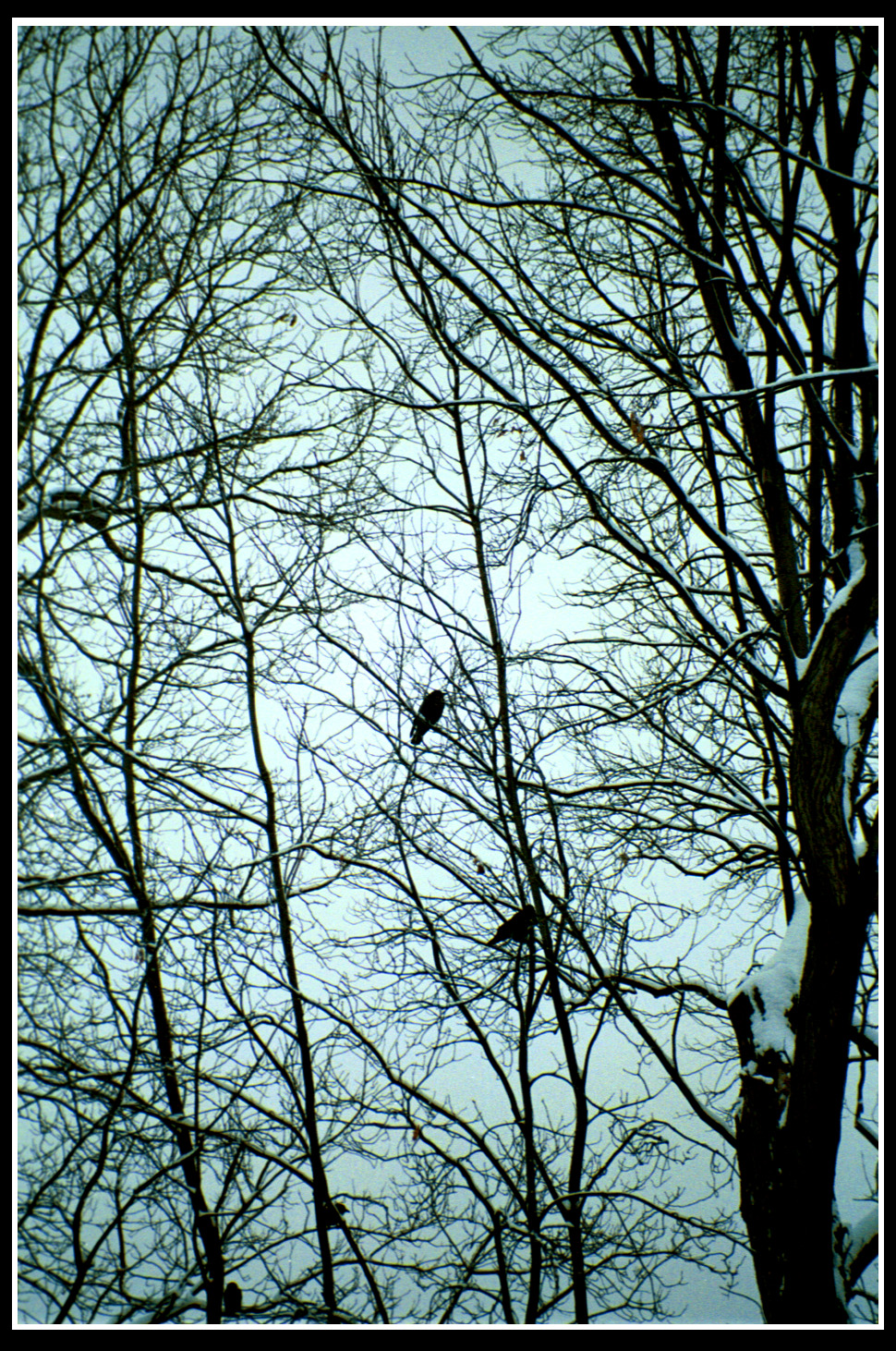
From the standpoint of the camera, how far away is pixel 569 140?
3924 millimetres

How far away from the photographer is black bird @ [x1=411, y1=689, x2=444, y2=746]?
4043 millimetres

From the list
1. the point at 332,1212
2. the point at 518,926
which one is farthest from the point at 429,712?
the point at 332,1212

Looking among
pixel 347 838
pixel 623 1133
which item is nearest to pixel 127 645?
pixel 347 838

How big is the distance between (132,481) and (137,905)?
2.33 meters

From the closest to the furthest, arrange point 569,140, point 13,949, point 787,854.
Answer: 1. point 13,949
2. point 569,140
3. point 787,854

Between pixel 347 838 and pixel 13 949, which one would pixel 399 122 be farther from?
pixel 13 949

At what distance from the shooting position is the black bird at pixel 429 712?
4043 mm

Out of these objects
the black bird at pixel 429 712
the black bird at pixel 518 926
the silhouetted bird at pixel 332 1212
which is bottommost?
the silhouetted bird at pixel 332 1212

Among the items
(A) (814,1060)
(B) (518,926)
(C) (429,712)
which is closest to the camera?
(A) (814,1060)

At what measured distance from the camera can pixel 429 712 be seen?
13.4 ft

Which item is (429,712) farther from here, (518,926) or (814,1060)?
(814,1060)

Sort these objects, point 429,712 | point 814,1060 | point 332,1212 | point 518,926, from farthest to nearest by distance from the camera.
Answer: point 429,712 < point 518,926 < point 332,1212 < point 814,1060

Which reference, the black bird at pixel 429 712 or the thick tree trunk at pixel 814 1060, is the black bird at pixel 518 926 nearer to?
the black bird at pixel 429 712

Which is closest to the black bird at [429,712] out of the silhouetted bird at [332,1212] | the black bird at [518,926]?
the black bird at [518,926]
